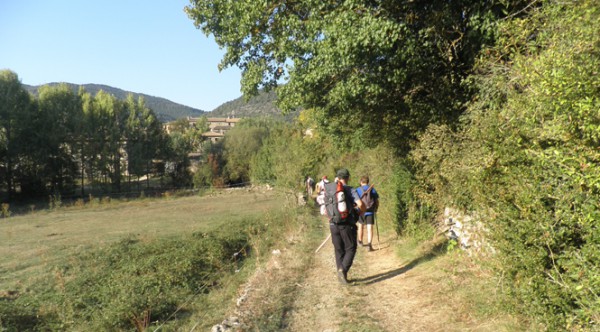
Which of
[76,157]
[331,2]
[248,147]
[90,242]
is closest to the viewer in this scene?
[331,2]

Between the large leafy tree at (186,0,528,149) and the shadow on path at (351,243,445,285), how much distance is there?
9.81 ft

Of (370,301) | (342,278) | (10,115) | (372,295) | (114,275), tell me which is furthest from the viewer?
(10,115)

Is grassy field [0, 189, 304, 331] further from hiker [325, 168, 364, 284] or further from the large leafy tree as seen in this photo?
the large leafy tree

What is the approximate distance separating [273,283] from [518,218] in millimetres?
4559

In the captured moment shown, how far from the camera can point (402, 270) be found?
7297 millimetres

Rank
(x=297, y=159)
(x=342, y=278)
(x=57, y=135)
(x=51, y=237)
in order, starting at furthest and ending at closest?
(x=57, y=135) → (x=297, y=159) → (x=51, y=237) → (x=342, y=278)

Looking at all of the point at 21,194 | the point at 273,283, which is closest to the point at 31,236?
the point at 273,283

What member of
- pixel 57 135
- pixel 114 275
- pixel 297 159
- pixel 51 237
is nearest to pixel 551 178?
pixel 114 275

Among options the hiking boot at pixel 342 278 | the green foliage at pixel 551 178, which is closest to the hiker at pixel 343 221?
the hiking boot at pixel 342 278

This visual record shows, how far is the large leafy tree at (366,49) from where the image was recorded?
7.02 m

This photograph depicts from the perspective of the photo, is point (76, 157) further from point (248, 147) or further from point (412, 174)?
point (412, 174)

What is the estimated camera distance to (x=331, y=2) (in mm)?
7621

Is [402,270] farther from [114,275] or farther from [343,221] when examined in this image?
[114,275]

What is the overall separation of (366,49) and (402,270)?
4385 millimetres
